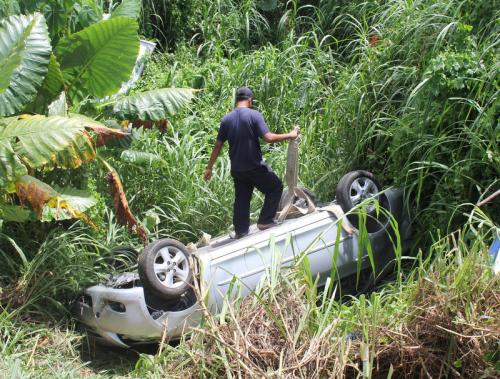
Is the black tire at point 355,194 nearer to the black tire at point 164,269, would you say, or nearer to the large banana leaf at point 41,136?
the black tire at point 164,269

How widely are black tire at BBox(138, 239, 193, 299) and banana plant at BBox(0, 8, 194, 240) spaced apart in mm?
912

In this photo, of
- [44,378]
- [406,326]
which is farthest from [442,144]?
[44,378]

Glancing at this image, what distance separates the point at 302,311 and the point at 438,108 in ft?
11.4

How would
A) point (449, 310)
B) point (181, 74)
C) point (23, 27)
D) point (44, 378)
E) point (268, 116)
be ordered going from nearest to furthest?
point (449, 310), point (44, 378), point (23, 27), point (268, 116), point (181, 74)

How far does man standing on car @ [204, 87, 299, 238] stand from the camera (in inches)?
305

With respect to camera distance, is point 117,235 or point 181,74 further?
point 181,74

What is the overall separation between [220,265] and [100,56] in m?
2.98

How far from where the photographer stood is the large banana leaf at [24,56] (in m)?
7.98

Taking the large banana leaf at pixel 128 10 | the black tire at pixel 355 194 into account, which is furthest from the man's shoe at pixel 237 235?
the large banana leaf at pixel 128 10

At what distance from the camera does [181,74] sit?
11.6m

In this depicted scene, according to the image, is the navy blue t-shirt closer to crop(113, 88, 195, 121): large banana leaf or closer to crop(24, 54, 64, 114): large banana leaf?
crop(113, 88, 195, 121): large banana leaf

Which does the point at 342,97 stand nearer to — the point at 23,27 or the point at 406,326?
the point at 23,27

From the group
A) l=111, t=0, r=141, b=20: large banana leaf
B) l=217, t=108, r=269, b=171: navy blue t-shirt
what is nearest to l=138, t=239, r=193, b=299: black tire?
l=217, t=108, r=269, b=171: navy blue t-shirt

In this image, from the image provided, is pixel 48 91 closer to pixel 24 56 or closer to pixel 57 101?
pixel 57 101
